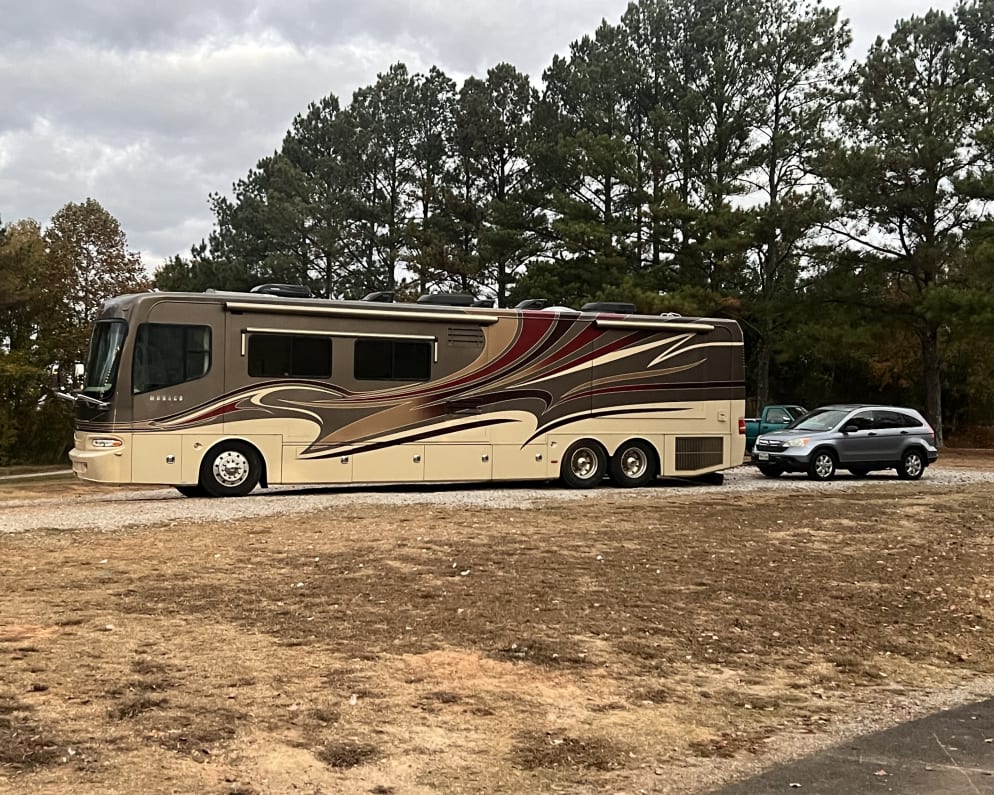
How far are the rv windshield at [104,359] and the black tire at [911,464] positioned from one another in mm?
15649

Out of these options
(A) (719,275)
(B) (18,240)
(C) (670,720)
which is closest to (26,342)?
(B) (18,240)

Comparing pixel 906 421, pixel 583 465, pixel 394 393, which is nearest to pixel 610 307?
pixel 583 465

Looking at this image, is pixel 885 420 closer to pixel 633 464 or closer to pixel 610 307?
pixel 633 464

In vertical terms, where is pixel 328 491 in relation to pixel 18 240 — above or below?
below

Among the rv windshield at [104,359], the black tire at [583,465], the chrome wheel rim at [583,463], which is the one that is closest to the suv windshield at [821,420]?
the black tire at [583,465]

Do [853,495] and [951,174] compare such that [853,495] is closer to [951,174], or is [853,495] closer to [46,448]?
[951,174]

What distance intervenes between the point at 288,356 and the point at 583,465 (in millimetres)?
5741

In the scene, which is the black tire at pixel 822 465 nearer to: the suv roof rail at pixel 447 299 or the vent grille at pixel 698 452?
the vent grille at pixel 698 452

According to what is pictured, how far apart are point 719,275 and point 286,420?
72.4 ft

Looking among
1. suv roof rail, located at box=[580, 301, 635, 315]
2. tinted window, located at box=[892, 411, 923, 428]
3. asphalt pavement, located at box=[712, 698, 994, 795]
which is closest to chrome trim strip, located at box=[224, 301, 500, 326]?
suv roof rail, located at box=[580, 301, 635, 315]


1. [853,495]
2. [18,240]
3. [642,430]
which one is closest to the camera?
[853,495]

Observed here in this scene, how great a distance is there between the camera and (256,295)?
54.3 ft

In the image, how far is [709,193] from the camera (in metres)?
35.3

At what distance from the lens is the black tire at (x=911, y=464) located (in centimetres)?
2192
